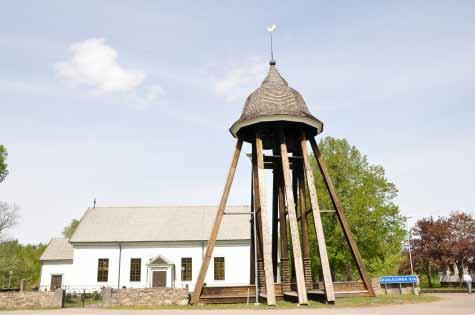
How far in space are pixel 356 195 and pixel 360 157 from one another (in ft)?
12.0

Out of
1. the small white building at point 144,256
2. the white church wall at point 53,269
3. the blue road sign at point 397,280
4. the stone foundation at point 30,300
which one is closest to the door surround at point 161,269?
the small white building at point 144,256

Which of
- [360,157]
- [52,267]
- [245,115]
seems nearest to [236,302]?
[245,115]

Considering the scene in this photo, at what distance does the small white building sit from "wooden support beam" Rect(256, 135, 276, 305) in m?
19.7

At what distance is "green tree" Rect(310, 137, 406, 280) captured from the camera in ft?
90.3

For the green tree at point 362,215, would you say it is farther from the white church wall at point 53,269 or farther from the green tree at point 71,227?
the green tree at point 71,227

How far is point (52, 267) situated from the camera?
3756cm

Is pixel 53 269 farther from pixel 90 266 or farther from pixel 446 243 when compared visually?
pixel 446 243

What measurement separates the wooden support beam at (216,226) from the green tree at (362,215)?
12.2 m

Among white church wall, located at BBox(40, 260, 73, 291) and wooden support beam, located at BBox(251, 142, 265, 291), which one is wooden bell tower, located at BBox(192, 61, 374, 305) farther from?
white church wall, located at BBox(40, 260, 73, 291)

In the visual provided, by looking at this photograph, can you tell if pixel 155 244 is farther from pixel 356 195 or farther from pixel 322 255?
pixel 322 255

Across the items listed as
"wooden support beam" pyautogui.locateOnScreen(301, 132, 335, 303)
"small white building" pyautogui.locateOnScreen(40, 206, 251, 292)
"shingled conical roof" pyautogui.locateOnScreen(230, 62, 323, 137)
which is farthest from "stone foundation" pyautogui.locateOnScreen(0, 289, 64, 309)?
"small white building" pyautogui.locateOnScreen(40, 206, 251, 292)

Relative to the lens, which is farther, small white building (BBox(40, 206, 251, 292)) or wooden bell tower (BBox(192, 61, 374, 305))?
small white building (BBox(40, 206, 251, 292))

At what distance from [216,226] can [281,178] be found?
4.26 metres

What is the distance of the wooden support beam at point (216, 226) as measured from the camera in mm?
16875
